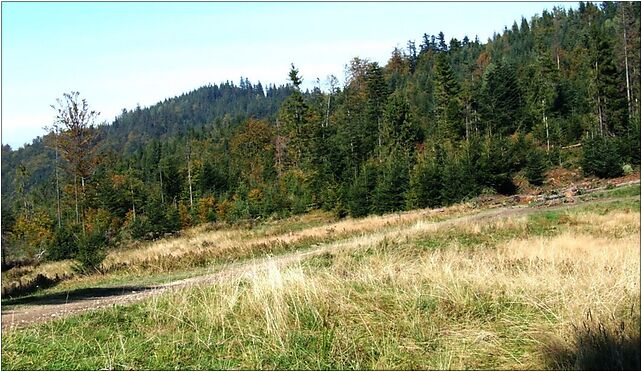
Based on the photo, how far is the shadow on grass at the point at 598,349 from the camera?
13.4ft

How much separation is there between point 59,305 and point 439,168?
27.7m

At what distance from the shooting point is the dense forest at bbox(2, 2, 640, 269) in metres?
33.0

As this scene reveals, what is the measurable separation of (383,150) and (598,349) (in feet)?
150

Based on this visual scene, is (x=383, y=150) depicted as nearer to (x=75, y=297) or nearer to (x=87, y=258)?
(x=87, y=258)

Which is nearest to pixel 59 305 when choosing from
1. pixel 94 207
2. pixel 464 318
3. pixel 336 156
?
pixel 464 318

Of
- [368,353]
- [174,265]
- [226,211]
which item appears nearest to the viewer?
[368,353]

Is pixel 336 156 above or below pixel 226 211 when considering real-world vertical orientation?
above

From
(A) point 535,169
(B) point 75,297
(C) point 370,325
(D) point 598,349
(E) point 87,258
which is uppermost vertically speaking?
(C) point 370,325

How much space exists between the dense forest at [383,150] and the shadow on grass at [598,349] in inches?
561

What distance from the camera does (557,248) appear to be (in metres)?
10.2

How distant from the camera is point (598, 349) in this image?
4203 millimetres

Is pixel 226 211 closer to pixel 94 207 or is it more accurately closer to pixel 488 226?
pixel 94 207

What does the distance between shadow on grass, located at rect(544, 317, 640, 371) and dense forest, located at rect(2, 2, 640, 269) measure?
14.3 meters

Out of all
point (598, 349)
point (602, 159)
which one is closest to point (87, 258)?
point (598, 349)
